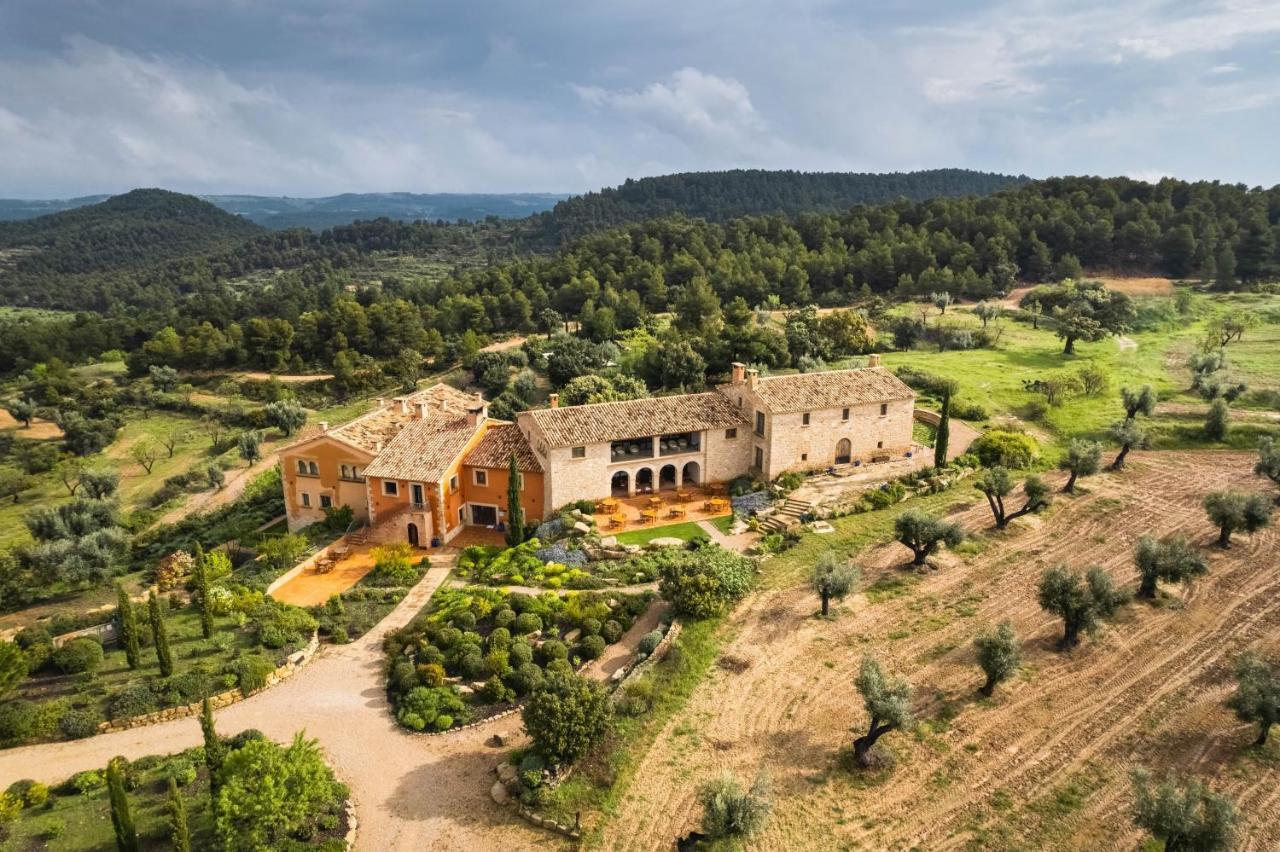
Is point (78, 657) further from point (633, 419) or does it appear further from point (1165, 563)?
point (1165, 563)

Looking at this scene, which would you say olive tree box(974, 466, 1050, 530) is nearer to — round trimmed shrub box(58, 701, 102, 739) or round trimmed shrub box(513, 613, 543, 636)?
round trimmed shrub box(513, 613, 543, 636)

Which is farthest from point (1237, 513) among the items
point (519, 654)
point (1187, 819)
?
point (519, 654)

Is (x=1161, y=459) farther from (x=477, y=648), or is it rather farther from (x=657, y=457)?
(x=477, y=648)

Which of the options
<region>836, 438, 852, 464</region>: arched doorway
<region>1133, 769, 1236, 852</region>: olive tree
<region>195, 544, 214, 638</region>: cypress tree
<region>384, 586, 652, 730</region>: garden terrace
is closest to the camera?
<region>1133, 769, 1236, 852</region>: olive tree

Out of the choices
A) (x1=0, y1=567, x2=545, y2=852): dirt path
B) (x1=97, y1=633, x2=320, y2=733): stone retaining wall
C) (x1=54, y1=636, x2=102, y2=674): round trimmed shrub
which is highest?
(x1=54, y1=636, x2=102, y2=674): round trimmed shrub

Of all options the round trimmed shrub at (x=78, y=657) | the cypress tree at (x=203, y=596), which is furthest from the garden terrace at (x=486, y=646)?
the round trimmed shrub at (x=78, y=657)

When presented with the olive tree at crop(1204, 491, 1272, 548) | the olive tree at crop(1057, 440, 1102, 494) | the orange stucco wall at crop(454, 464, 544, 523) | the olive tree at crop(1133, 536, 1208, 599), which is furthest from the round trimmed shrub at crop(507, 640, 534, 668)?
the olive tree at crop(1204, 491, 1272, 548)
